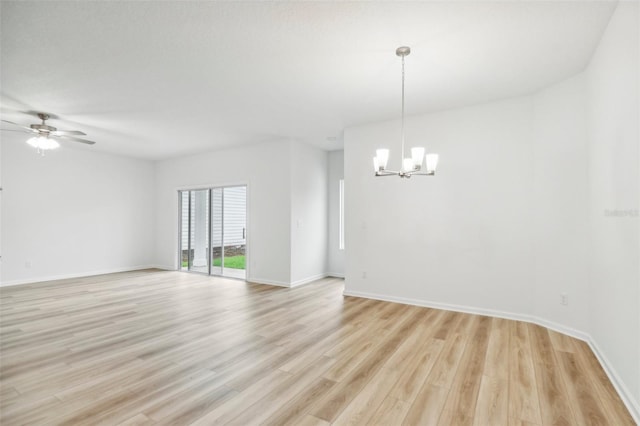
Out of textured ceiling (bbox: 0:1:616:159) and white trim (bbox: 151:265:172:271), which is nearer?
textured ceiling (bbox: 0:1:616:159)

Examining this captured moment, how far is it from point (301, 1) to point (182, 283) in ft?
18.1

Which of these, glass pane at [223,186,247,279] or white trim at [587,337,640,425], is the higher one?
glass pane at [223,186,247,279]

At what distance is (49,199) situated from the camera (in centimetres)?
614

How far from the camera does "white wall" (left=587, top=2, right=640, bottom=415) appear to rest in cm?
200

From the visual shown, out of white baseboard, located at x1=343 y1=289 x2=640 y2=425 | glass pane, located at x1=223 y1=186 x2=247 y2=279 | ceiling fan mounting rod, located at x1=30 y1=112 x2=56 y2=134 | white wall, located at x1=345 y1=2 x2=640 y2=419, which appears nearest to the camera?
white baseboard, located at x1=343 y1=289 x2=640 y2=425

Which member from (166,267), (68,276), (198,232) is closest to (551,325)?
(198,232)

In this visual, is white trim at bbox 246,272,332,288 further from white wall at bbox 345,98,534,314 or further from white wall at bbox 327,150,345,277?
white wall at bbox 345,98,534,314

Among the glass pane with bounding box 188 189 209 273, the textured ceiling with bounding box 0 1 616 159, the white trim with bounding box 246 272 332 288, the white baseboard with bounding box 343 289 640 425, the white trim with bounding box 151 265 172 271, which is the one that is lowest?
the white trim with bounding box 151 265 172 271

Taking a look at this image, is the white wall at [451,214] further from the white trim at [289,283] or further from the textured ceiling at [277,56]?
the white trim at [289,283]

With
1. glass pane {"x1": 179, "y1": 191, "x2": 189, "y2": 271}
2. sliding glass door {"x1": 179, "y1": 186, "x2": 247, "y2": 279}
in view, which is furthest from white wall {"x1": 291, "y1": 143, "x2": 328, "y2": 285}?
glass pane {"x1": 179, "y1": 191, "x2": 189, "y2": 271}

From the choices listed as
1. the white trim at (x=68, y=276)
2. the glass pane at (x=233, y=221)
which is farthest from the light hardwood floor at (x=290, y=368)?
the glass pane at (x=233, y=221)

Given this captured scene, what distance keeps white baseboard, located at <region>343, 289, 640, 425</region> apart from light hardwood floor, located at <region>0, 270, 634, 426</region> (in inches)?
2.9

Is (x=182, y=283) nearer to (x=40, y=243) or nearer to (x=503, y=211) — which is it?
(x=40, y=243)

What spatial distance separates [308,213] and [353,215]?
1367 mm
